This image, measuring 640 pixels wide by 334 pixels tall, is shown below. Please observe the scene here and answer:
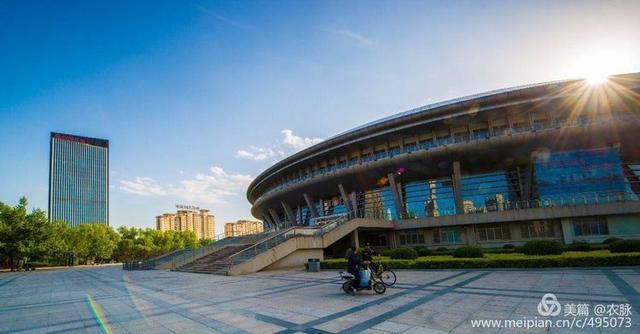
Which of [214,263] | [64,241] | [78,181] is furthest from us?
[78,181]

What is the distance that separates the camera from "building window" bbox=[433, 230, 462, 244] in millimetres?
33688

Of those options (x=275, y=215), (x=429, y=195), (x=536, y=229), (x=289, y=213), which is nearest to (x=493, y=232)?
(x=536, y=229)

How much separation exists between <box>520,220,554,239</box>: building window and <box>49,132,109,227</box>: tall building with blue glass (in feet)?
531

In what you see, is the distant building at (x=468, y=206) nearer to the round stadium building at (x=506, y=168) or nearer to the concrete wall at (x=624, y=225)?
the round stadium building at (x=506, y=168)

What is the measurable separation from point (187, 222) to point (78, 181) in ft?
173

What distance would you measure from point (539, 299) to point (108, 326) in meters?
10.9

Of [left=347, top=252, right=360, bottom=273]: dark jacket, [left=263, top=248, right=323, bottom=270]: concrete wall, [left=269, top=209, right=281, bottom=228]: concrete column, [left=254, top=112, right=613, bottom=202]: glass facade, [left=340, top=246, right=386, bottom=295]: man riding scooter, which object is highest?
[left=254, top=112, right=613, bottom=202]: glass facade

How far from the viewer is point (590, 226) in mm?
28859

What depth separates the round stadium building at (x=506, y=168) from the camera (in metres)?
29.5

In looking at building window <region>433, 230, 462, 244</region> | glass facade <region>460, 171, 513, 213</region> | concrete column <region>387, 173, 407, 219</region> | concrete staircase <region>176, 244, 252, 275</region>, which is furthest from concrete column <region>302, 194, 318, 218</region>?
glass facade <region>460, 171, 513, 213</region>

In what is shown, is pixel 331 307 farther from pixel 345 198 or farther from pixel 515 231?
pixel 345 198

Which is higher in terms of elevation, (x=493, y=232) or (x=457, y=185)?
(x=457, y=185)

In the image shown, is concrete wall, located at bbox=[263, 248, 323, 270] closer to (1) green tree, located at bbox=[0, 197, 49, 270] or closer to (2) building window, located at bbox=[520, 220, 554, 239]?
(2) building window, located at bbox=[520, 220, 554, 239]

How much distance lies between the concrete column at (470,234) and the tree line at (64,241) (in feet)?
97.6
